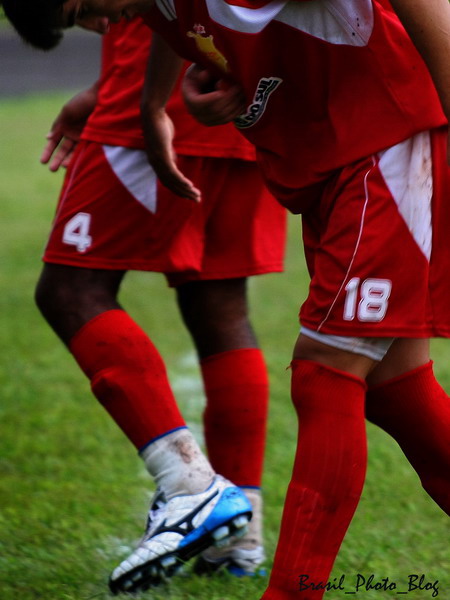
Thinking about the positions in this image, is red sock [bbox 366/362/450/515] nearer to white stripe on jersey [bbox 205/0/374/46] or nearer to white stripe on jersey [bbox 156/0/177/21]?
white stripe on jersey [bbox 205/0/374/46]

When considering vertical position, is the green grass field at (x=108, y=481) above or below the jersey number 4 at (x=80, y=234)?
below

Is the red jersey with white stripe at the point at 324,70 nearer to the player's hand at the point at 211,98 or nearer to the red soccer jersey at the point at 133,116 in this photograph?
the player's hand at the point at 211,98

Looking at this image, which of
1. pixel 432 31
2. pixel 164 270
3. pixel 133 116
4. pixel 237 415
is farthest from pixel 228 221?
pixel 432 31

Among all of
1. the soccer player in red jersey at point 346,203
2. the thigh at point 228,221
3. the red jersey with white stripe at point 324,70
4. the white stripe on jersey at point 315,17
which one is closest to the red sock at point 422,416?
the soccer player in red jersey at point 346,203

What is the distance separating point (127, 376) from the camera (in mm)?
2619

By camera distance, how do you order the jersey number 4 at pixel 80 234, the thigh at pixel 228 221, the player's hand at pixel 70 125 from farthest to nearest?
the player's hand at pixel 70 125 → the thigh at pixel 228 221 → the jersey number 4 at pixel 80 234

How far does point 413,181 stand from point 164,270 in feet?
2.95

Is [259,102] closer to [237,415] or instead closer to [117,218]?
[117,218]

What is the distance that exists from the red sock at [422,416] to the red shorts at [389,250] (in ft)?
0.51

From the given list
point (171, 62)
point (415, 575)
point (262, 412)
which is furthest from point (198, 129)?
point (415, 575)

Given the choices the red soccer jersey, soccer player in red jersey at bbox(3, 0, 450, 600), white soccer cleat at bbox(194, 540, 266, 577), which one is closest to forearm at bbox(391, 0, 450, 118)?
soccer player in red jersey at bbox(3, 0, 450, 600)

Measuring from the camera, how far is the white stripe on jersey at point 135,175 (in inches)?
109

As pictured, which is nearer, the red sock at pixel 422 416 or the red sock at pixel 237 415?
the red sock at pixel 422 416

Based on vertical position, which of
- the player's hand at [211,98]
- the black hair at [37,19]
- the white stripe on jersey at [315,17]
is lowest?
the player's hand at [211,98]
